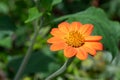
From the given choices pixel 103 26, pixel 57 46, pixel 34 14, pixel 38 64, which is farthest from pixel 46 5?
pixel 38 64

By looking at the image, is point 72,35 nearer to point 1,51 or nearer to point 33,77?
point 33,77

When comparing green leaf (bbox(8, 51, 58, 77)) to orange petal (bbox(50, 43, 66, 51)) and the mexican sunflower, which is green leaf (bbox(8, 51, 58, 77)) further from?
orange petal (bbox(50, 43, 66, 51))

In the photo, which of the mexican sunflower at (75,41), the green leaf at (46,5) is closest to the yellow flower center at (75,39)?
the mexican sunflower at (75,41)

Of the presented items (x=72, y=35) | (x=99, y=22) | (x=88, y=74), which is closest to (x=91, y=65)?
(x=88, y=74)

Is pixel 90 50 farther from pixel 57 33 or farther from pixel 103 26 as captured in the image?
pixel 103 26

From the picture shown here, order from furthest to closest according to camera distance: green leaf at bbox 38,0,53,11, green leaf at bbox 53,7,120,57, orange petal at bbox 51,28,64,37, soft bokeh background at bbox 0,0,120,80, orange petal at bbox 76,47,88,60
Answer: soft bokeh background at bbox 0,0,120,80
green leaf at bbox 38,0,53,11
green leaf at bbox 53,7,120,57
orange petal at bbox 51,28,64,37
orange petal at bbox 76,47,88,60

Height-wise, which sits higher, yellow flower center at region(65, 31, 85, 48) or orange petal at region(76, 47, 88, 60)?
yellow flower center at region(65, 31, 85, 48)

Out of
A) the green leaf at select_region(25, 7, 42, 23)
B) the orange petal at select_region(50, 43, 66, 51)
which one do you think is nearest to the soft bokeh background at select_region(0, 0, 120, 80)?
the green leaf at select_region(25, 7, 42, 23)
